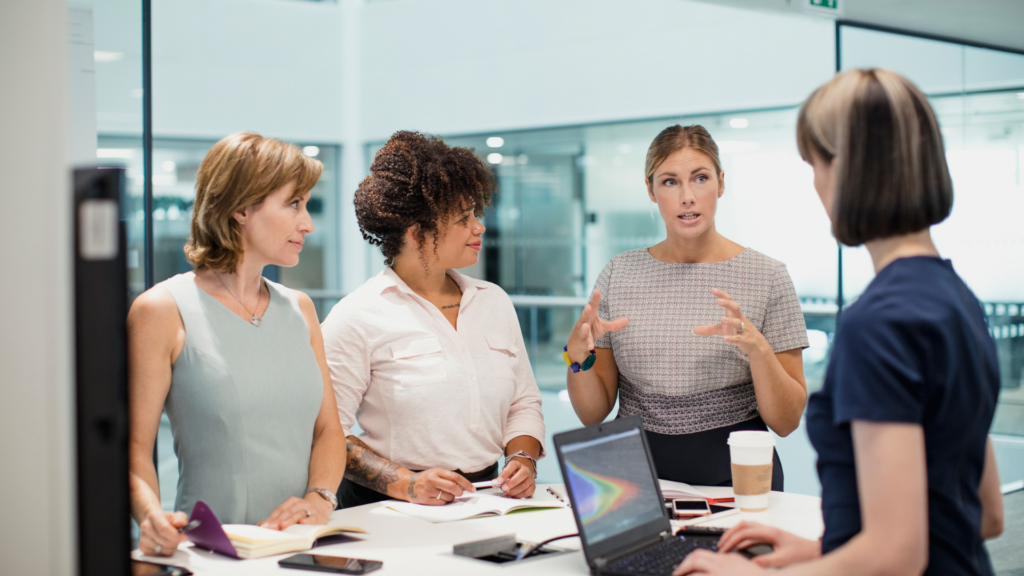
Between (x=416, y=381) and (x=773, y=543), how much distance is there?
1.00 metres

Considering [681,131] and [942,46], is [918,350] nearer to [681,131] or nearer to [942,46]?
[681,131]

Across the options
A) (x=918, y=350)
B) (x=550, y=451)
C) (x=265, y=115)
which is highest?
(x=265, y=115)

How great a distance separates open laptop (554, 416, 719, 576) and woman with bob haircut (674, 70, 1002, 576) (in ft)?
0.88

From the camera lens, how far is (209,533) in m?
1.52

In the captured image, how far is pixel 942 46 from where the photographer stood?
447cm

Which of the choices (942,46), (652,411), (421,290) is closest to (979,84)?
(942,46)

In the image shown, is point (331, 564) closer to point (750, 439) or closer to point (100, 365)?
point (100, 365)

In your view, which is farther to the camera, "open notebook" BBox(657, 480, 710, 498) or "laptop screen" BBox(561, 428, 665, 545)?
"open notebook" BBox(657, 480, 710, 498)

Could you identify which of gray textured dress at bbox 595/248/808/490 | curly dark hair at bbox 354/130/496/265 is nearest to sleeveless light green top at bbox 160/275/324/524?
curly dark hair at bbox 354/130/496/265

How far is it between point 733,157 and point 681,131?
3.79 metres

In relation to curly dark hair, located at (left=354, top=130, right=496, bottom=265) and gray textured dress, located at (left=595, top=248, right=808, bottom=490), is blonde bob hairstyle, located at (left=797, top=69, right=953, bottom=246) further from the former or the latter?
curly dark hair, located at (left=354, top=130, right=496, bottom=265)

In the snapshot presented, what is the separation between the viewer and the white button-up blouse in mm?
Result: 2078

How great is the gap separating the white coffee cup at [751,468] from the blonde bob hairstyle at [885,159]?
0.84 meters

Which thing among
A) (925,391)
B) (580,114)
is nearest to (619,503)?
(925,391)
